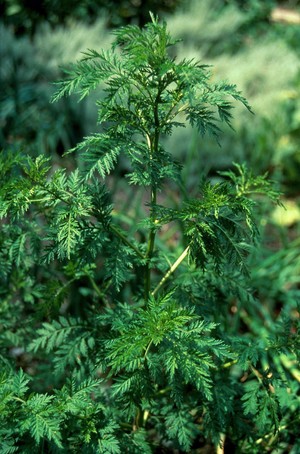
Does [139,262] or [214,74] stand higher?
[139,262]

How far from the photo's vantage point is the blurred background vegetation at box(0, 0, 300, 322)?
3.81m

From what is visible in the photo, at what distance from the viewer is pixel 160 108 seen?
141cm

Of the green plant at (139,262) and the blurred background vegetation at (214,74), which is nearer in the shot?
the green plant at (139,262)

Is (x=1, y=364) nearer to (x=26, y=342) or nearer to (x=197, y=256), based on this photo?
(x=26, y=342)

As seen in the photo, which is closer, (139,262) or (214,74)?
(139,262)

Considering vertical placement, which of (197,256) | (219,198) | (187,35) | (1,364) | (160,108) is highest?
(160,108)

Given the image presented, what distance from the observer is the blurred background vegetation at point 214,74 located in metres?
3.81

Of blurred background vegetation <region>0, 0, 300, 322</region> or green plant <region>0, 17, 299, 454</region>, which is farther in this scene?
blurred background vegetation <region>0, 0, 300, 322</region>

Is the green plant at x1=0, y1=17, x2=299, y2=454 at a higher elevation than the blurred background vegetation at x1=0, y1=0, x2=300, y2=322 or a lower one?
higher

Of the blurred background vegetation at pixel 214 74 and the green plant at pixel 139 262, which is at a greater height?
the green plant at pixel 139 262

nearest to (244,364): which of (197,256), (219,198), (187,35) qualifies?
(197,256)

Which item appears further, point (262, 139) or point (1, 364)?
point (262, 139)

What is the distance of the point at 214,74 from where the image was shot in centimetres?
435

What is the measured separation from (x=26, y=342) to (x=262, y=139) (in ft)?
9.49
